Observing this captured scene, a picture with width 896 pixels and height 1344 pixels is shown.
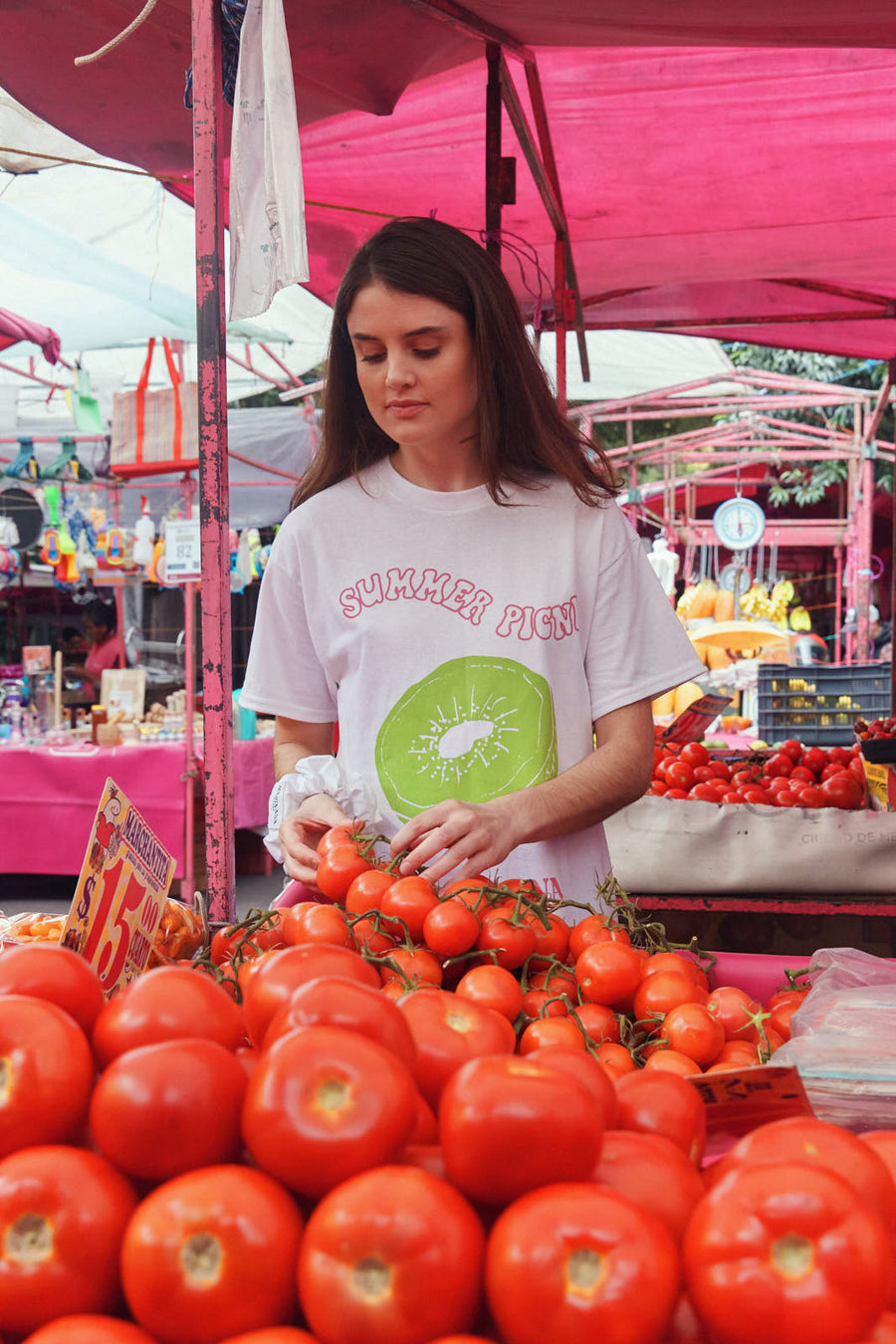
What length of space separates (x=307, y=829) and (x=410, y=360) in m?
0.86

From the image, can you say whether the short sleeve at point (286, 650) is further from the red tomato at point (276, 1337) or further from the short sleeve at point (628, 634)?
the red tomato at point (276, 1337)

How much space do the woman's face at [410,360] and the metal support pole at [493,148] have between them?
1314 millimetres

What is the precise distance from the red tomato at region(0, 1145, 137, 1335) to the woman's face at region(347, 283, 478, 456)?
1460 millimetres

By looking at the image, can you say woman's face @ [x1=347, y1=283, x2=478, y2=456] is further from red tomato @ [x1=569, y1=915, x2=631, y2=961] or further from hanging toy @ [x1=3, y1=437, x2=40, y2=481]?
hanging toy @ [x1=3, y1=437, x2=40, y2=481]

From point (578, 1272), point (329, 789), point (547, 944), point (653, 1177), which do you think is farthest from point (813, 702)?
point (578, 1272)

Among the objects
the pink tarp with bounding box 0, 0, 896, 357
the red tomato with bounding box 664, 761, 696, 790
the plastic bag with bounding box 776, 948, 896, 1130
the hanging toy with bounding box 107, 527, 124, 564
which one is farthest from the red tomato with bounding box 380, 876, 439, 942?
the hanging toy with bounding box 107, 527, 124, 564

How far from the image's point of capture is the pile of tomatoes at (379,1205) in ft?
2.22

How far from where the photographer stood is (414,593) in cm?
211

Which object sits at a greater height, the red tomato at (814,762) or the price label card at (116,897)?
→ the price label card at (116,897)

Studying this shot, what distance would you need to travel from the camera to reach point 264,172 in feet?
6.53

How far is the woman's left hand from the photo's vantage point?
1666mm

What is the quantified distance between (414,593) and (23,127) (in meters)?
3.60

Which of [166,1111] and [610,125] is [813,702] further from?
[166,1111]

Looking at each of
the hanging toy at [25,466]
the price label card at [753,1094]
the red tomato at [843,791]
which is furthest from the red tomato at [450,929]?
the hanging toy at [25,466]
